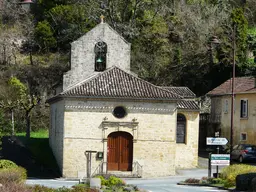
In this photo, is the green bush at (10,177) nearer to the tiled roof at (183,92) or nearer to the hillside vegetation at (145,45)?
the tiled roof at (183,92)

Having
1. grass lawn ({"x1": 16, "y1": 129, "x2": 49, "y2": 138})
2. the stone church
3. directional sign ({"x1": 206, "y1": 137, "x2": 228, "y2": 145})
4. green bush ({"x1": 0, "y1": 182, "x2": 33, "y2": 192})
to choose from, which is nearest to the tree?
grass lawn ({"x1": 16, "y1": 129, "x2": 49, "y2": 138})

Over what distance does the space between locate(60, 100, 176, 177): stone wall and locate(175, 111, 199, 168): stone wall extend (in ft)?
16.3

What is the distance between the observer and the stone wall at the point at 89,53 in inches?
1865

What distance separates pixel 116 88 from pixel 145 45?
28059 mm

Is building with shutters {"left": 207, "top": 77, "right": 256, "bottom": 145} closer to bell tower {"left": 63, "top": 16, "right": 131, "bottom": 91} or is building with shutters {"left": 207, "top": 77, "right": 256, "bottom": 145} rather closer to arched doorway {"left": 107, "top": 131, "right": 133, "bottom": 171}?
bell tower {"left": 63, "top": 16, "right": 131, "bottom": 91}

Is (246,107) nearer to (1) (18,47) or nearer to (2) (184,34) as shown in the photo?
(2) (184,34)

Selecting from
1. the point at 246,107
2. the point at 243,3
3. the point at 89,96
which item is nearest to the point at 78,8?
the point at 243,3

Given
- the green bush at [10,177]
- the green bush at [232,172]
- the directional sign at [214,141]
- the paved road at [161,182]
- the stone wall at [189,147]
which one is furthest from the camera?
the stone wall at [189,147]

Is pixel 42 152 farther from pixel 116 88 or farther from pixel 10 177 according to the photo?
pixel 10 177

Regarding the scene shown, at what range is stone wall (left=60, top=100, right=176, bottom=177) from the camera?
43.5 m

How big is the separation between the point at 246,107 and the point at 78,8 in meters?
25.5

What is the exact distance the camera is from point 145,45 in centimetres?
7206

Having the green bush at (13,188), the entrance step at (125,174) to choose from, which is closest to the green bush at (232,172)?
the entrance step at (125,174)

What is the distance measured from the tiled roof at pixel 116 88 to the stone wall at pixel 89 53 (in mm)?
1987
